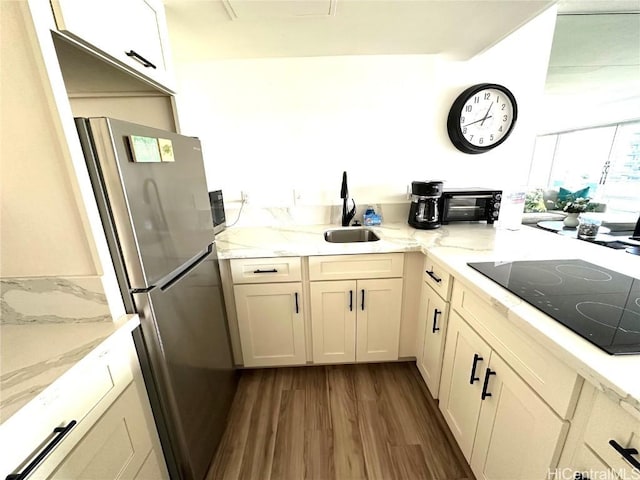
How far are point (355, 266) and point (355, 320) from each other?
14.5 inches

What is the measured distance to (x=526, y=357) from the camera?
80 centimetres

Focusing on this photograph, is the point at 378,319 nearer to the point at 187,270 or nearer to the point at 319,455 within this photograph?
the point at 319,455

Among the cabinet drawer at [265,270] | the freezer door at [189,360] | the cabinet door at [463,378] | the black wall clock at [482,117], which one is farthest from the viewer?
the black wall clock at [482,117]

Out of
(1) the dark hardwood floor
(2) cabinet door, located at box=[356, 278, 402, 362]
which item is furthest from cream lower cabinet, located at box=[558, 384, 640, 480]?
(2) cabinet door, located at box=[356, 278, 402, 362]

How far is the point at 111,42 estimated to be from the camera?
85cm

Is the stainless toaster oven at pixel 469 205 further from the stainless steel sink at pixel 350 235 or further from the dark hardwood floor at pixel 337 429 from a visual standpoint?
the dark hardwood floor at pixel 337 429

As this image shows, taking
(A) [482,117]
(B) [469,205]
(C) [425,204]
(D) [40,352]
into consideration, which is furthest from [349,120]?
(D) [40,352]

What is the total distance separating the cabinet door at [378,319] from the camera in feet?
5.26

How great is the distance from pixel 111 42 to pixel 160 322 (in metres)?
0.95

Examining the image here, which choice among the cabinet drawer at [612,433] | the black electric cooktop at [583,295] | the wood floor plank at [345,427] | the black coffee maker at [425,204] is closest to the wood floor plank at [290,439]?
the wood floor plank at [345,427]

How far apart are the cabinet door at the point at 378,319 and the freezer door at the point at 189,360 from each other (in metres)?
0.85

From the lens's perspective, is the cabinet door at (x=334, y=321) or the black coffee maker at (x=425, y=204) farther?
the black coffee maker at (x=425, y=204)

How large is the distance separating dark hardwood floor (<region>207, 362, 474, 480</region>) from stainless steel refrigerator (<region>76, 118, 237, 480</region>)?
20cm

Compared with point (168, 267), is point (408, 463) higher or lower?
lower
